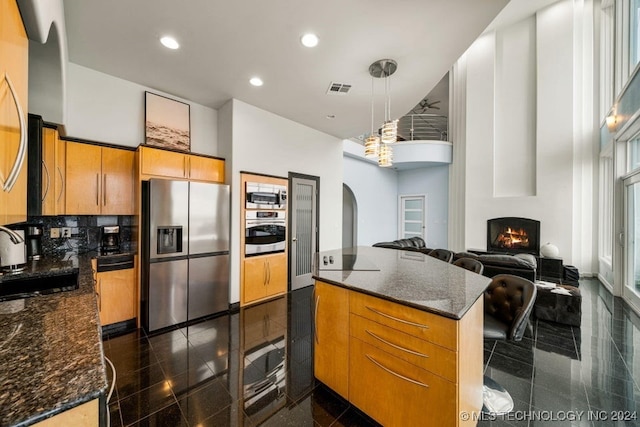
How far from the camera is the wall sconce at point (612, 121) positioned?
15.0ft

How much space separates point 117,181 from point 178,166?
0.71 m

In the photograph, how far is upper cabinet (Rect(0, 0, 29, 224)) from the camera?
0.85m

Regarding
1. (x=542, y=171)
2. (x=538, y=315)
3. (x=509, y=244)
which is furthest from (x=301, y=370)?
(x=542, y=171)

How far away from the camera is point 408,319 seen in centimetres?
147

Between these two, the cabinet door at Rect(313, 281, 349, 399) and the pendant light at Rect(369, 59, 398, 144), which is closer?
the cabinet door at Rect(313, 281, 349, 399)

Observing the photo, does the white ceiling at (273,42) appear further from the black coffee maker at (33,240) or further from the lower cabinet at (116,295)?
the lower cabinet at (116,295)

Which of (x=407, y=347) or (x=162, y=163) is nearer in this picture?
(x=407, y=347)

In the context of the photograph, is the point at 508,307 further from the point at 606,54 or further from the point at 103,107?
the point at 606,54

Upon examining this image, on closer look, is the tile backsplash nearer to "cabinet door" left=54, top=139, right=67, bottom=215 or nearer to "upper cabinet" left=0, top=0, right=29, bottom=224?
"cabinet door" left=54, top=139, right=67, bottom=215

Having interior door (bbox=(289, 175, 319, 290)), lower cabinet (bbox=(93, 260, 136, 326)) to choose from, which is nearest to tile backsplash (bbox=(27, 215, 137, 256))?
lower cabinet (bbox=(93, 260, 136, 326))

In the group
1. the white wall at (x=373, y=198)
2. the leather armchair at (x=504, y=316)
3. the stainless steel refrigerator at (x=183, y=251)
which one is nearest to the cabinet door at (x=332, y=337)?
the leather armchair at (x=504, y=316)

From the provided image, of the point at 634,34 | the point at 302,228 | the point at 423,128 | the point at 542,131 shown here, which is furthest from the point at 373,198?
the point at 634,34

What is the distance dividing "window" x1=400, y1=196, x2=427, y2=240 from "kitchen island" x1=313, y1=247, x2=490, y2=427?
716 centimetres

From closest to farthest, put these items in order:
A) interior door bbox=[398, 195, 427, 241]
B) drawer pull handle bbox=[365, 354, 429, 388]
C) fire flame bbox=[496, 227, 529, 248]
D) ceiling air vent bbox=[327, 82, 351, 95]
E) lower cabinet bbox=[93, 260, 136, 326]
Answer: drawer pull handle bbox=[365, 354, 429, 388] < lower cabinet bbox=[93, 260, 136, 326] < ceiling air vent bbox=[327, 82, 351, 95] < fire flame bbox=[496, 227, 529, 248] < interior door bbox=[398, 195, 427, 241]
